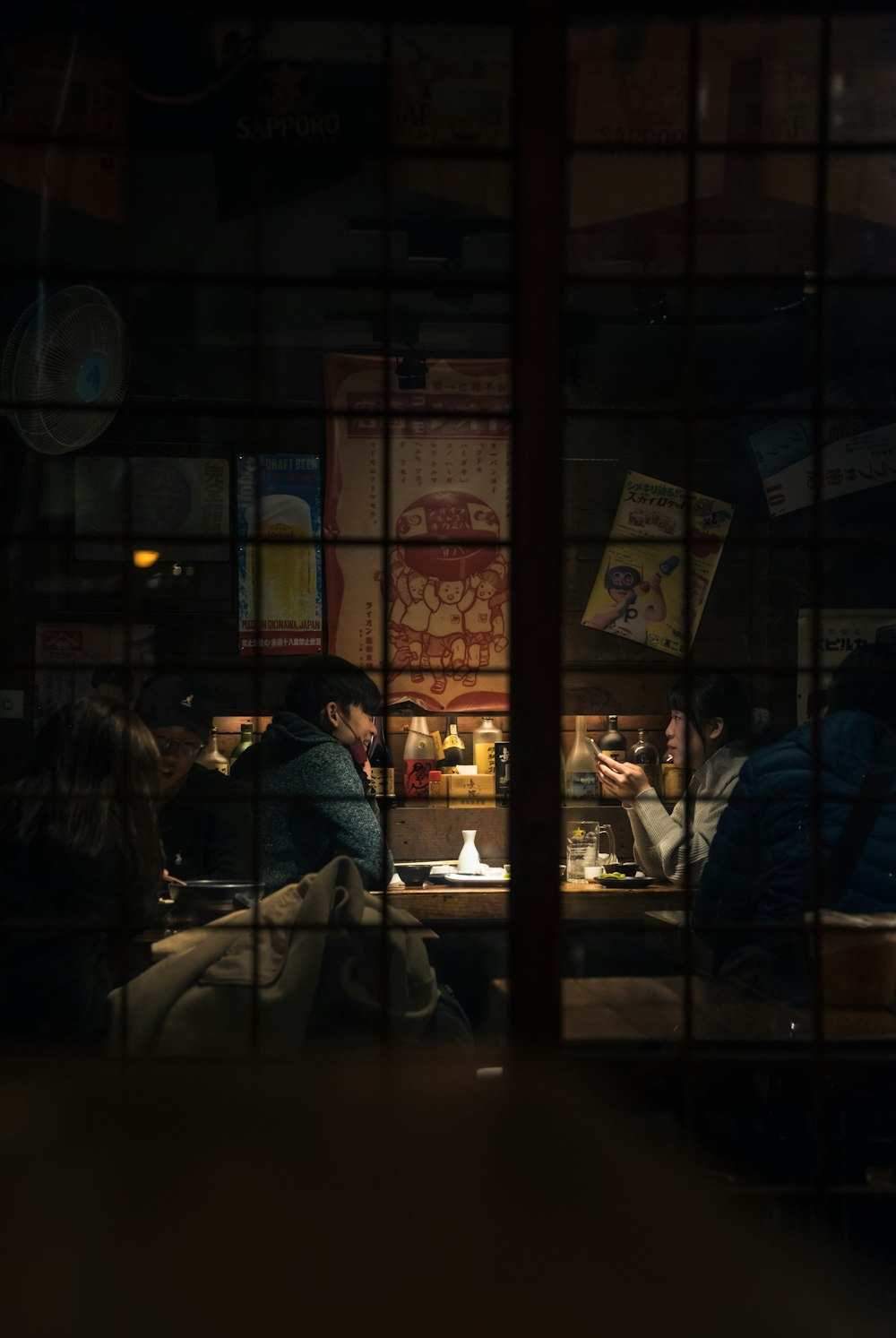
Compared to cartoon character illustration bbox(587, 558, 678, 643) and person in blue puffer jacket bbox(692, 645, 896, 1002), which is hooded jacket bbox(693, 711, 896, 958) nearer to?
person in blue puffer jacket bbox(692, 645, 896, 1002)

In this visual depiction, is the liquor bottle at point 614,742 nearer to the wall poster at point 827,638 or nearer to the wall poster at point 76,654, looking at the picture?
the wall poster at point 827,638

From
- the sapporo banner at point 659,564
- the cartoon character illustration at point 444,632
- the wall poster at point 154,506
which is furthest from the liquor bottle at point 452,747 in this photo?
the wall poster at point 154,506

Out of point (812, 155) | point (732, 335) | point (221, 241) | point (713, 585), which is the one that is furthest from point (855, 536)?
point (221, 241)

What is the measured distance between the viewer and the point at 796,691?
3207 mm

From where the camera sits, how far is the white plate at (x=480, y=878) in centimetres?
309

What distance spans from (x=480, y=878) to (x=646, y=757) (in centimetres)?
55

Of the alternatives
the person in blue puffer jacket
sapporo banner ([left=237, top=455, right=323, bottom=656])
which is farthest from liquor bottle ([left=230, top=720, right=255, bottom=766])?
the person in blue puffer jacket

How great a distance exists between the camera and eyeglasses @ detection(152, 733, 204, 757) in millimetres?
3064

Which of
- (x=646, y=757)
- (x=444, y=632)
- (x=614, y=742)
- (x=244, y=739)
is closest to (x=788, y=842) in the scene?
(x=646, y=757)

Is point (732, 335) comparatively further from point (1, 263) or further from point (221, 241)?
point (1, 263)

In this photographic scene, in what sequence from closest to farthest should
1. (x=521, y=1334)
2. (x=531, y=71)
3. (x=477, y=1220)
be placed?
1. (x=521, y=1334)
2. (x=477, y=1220)
3. (x=531, y=71)

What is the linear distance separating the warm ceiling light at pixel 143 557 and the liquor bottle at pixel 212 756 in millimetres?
443

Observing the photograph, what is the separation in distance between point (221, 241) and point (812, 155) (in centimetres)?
152

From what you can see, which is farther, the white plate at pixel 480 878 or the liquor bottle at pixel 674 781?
the liquor bottle at pixel 674 781
